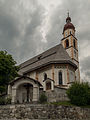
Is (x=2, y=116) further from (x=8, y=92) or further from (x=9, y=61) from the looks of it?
(x=9, y=61)

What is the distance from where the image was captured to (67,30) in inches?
1736

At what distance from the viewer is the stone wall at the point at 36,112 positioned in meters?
15.2

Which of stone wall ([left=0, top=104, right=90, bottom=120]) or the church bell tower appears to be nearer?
stone wall ([left=0, top=104, right=90, bottom=120])

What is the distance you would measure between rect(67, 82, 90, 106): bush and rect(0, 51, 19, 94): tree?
10.3 m

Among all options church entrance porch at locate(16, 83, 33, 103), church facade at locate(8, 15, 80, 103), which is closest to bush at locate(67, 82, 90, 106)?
church facade at locate(8, 15, 80, 103)

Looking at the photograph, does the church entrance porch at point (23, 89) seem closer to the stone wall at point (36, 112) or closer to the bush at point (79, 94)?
the bush at point (79, 94)

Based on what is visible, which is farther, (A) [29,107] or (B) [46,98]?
(B) [46,98]

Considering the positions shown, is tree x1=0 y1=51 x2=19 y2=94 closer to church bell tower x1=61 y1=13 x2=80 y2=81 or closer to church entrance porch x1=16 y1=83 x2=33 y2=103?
church entrance porch x1=16 y1=83 x2=33 y2=103

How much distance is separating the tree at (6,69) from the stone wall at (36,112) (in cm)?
728

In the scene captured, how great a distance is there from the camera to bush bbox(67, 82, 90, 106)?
1842 centimetres

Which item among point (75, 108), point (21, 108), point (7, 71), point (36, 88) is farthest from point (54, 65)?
point (21, 108)

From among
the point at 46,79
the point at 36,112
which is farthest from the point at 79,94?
the point at 46,79

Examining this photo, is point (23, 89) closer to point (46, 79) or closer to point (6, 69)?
point (46, 79)

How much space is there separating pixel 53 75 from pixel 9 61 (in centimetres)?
975
